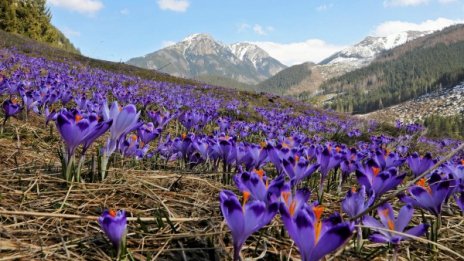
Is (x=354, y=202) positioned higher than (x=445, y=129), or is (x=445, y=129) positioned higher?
(x=354, y=202)

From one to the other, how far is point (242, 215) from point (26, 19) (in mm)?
50418

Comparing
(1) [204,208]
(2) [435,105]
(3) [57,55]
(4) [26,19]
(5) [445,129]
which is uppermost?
(4) [26,19]

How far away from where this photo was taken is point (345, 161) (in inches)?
128

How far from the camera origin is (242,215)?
1.53 m

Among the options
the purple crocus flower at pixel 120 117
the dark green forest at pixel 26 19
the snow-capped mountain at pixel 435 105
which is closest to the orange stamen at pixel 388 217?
the purple crocus flower at pixel 120 117

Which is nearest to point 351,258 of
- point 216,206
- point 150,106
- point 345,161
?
point 216,206

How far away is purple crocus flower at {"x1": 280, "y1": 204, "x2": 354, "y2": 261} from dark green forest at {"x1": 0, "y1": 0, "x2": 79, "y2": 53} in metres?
47.0

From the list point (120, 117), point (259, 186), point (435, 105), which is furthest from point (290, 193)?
point (435, 105)

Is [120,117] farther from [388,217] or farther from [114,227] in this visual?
[388,217]

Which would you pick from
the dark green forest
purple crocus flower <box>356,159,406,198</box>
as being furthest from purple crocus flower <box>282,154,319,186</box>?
the dark green forest

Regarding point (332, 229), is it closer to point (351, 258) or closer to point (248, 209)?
point (248, 209)

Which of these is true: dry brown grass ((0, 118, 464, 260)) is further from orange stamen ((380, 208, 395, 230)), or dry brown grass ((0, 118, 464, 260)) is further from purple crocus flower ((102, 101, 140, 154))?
purple crocus flower ((102, 101, 140, 154))

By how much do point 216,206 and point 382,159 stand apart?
4.71 ft

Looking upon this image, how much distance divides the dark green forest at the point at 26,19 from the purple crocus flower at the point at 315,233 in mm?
46956
